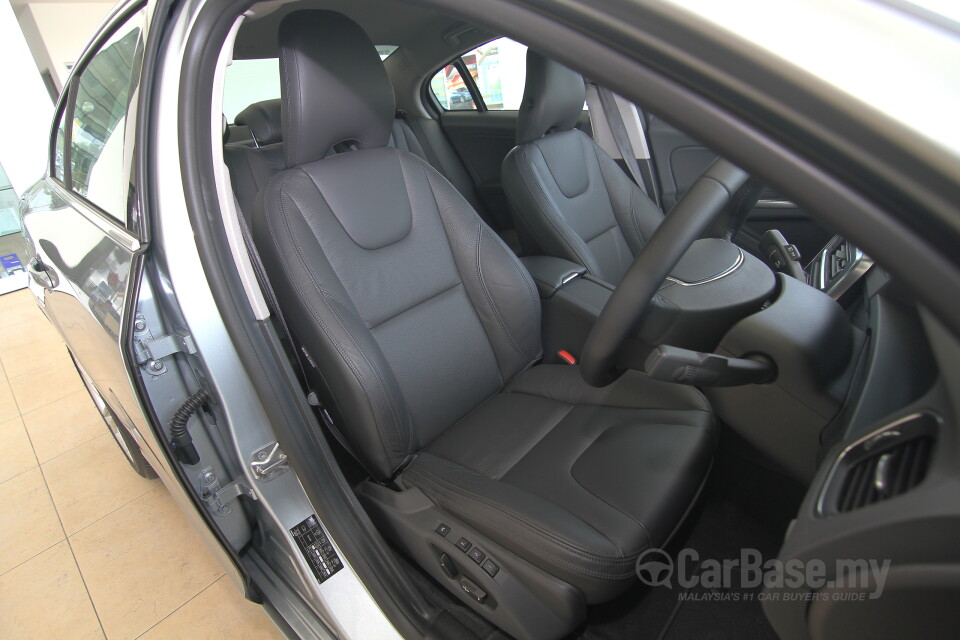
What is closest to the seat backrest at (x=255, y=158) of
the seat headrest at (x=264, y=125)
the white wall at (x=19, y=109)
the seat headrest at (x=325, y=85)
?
the seat headrest at (x=264, y=125)

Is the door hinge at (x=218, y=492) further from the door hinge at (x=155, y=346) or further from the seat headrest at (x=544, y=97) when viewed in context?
the seat headrest at (x=544, y=97)

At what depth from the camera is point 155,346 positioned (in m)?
0.95

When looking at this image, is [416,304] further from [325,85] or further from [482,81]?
[482,81]

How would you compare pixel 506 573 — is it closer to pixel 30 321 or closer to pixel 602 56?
pixel 602 56

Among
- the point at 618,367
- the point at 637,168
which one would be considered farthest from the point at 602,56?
the point at 637,168

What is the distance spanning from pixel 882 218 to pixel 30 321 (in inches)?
188

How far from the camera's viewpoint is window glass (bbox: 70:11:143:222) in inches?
40.9

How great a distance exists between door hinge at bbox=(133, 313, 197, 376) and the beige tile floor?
833mm

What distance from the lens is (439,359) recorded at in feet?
4.19

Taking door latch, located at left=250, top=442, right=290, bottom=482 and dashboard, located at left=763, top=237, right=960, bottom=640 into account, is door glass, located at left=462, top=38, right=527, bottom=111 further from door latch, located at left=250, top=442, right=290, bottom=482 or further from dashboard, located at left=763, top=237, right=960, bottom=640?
dashboard, located at left=763, top=237, right=960, bottom=640

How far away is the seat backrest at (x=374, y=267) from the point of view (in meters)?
1.10

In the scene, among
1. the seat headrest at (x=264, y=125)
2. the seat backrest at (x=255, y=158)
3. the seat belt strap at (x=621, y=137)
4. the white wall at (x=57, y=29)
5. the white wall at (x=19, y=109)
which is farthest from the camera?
the white wall at (x=57, y=29)

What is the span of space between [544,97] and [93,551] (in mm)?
2120

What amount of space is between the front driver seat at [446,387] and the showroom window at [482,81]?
5.72 feet
